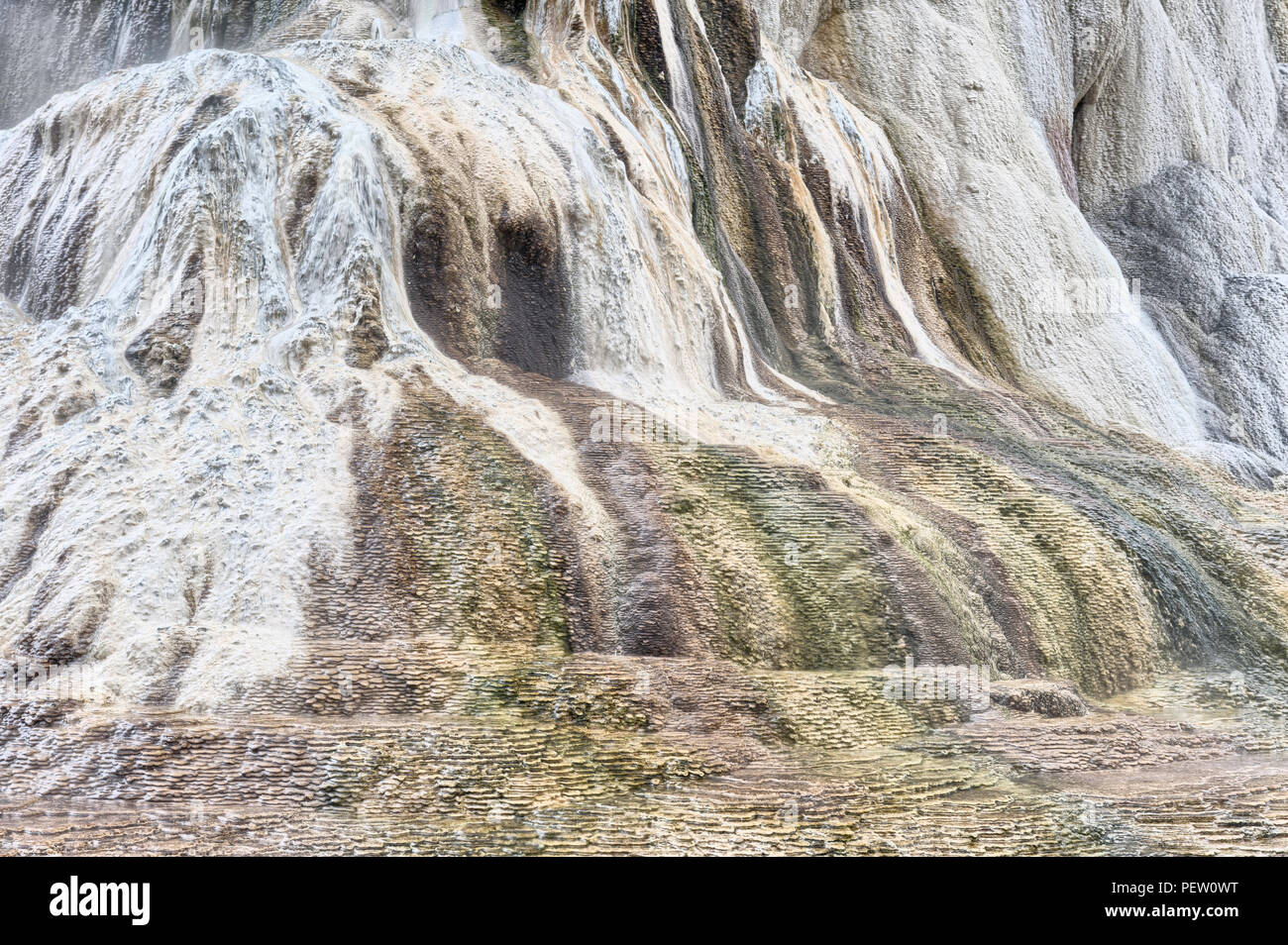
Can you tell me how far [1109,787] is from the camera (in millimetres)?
9789

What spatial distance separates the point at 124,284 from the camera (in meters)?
12.9

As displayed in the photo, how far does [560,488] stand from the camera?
11.5 m

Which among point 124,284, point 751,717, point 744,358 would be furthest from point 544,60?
point 751,717

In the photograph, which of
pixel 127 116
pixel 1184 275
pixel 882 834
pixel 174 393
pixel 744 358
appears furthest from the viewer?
pixel 1184 275

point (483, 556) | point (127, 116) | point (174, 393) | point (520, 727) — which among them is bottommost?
point (520, 727)

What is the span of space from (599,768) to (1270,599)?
7.37 metres

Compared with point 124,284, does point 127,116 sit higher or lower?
higher

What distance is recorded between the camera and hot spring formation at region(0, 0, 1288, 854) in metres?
9.08

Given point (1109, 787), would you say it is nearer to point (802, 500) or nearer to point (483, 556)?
→ point (802, 500)

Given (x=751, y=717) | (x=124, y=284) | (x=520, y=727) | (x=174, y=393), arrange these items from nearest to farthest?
(x=520, y=727)
(x=751, y=717)
(x=174, y=393)
(x=124, y=284)

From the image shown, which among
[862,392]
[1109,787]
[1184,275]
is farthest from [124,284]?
[1184,275]

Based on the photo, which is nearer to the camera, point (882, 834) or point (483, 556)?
point (882, 834)

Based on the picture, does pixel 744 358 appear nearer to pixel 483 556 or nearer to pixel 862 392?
pixel 862 392

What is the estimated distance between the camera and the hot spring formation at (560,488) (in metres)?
9.08
